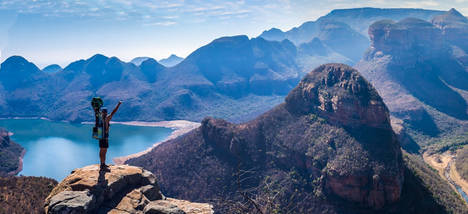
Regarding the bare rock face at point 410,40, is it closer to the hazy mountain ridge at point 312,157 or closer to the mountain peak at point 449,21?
the mountain peak at point 449,21

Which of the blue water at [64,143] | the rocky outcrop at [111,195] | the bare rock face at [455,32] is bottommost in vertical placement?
the blue water at [64,143]

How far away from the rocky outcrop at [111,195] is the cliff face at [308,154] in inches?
1083

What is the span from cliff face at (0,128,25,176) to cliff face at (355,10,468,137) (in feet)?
468

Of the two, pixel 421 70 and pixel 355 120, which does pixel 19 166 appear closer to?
pixel 355 120

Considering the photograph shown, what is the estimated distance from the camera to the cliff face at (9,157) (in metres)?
92.5

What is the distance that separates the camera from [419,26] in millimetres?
Answer: 168875

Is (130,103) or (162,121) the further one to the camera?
(130,103)

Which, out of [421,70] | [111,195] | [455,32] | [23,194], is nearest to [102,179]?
[111,195]

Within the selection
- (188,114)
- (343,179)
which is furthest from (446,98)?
(188,114)

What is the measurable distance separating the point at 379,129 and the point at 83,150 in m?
113

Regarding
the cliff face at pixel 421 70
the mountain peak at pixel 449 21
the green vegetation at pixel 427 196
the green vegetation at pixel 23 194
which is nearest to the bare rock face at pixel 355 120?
the green vegetation at pixel 427 196

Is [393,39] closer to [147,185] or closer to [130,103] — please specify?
[130,103]

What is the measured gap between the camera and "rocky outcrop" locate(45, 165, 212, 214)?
44.5ft

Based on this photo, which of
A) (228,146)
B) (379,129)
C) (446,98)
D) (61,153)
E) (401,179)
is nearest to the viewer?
(401,179)
